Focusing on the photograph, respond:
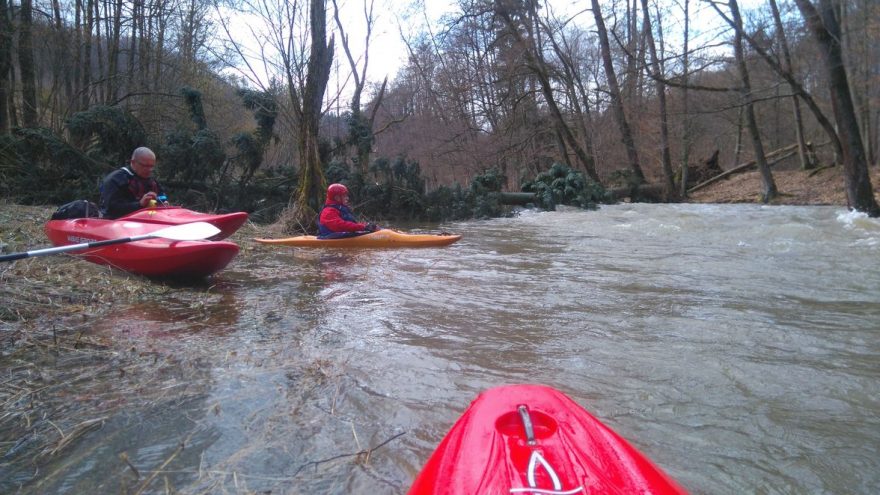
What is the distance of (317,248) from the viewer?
26.2 ft

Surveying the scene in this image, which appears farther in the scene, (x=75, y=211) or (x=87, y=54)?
(x=87, y=54)

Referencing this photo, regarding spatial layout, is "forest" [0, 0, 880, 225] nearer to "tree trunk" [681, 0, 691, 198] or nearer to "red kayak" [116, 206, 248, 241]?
"tree trunk" [681, 0, 691, 198]

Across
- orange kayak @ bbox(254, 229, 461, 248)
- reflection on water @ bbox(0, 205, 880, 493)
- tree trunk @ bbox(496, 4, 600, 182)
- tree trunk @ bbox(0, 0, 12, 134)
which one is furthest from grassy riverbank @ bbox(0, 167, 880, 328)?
tree trunk @ bbox(496, 4, 600, 182)

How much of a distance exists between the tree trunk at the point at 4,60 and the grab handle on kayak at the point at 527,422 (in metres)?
13.6

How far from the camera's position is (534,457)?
1367 mm

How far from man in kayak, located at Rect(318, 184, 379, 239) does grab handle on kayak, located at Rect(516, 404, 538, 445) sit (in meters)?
6.64

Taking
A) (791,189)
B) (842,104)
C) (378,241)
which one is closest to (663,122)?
(791,189)

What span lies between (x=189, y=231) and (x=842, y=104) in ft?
36.2

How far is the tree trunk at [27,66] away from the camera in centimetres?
1169

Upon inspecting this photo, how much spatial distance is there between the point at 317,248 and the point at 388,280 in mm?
2816

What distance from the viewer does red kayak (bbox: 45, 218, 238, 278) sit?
460 cm

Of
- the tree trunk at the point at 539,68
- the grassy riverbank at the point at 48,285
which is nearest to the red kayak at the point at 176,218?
the grassy riverbank at the point at 48,285

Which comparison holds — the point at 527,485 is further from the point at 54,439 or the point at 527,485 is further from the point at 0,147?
the point at 0,147

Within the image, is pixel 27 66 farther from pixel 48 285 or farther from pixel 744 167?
pixel 744 167
